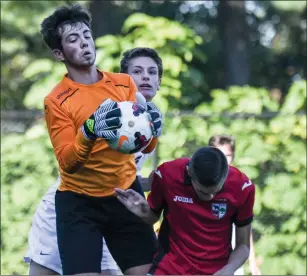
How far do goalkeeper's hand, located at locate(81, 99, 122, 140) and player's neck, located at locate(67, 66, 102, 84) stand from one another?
534mm

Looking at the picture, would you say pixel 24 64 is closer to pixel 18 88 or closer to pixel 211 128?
pixel 18 88

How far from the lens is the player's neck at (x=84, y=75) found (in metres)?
5.04

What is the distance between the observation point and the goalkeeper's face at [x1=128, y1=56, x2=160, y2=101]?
19.3 ft

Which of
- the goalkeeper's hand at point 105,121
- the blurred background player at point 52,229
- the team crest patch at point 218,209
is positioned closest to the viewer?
the goalkeeper's hand at point 105,121

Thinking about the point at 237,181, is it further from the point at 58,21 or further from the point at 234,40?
the point at 234,40

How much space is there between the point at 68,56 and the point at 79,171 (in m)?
0.61

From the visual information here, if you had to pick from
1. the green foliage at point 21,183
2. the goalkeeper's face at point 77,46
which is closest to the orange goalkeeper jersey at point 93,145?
the goalkeeper's face at point 77,46

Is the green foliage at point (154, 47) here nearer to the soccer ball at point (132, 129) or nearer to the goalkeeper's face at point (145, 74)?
the goalkeeper's face at point (145, 74)

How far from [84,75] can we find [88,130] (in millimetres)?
602

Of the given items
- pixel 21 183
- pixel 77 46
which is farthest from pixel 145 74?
pixel 21 183

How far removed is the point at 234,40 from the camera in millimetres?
23016

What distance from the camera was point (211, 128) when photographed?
978 centimetres

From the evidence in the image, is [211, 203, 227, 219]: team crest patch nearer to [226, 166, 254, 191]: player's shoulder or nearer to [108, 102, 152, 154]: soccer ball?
[226, 166, 254, 191]: player's shoulder

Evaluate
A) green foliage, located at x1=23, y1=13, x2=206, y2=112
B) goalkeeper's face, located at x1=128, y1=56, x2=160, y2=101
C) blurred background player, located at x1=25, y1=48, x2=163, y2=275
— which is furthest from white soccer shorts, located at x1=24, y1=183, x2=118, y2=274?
green foliage, located at x1=23, y1=13, x2=206, y2=112
